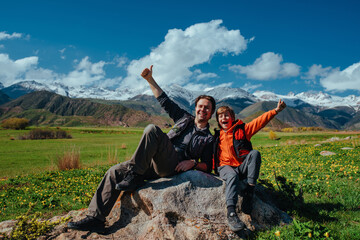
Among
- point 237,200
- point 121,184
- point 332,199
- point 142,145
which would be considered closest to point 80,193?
point 121,184

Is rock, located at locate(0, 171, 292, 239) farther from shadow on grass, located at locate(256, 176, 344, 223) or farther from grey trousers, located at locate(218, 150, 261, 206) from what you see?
shadow on grass, located at locate(256, 176, 344, 223)

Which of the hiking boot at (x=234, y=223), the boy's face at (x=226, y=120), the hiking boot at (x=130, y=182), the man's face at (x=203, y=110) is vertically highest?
the man's face at (x=203, y=110)

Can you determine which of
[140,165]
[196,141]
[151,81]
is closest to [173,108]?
[151,81]

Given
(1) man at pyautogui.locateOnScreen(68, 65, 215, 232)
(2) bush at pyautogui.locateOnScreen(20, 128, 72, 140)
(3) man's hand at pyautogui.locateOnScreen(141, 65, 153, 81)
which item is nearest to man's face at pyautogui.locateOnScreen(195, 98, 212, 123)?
(1) man at pyautogui.locateOnScreen(68, 65, 215, 232)

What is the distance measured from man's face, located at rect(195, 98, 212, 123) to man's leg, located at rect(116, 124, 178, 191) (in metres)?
1.04

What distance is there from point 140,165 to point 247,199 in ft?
7.07

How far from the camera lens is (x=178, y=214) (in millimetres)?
4141

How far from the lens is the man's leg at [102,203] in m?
4.02

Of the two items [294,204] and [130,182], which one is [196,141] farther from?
[294,204]

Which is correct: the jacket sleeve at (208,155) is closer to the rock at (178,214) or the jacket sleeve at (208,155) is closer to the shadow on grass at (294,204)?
the rock at (178,214)

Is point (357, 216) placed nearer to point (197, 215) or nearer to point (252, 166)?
point (252, 166)

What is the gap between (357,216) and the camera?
4.64 m

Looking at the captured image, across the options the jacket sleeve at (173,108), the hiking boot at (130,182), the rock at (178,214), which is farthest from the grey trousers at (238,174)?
the hiking boot at (130,182)

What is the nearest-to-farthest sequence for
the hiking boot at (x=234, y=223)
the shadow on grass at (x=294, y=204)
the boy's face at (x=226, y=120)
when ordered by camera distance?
the hiking boot at (x=234, y=223) → the shadow on grass at (x=294, y=204) → the boy's face at (x=226, y=120)
